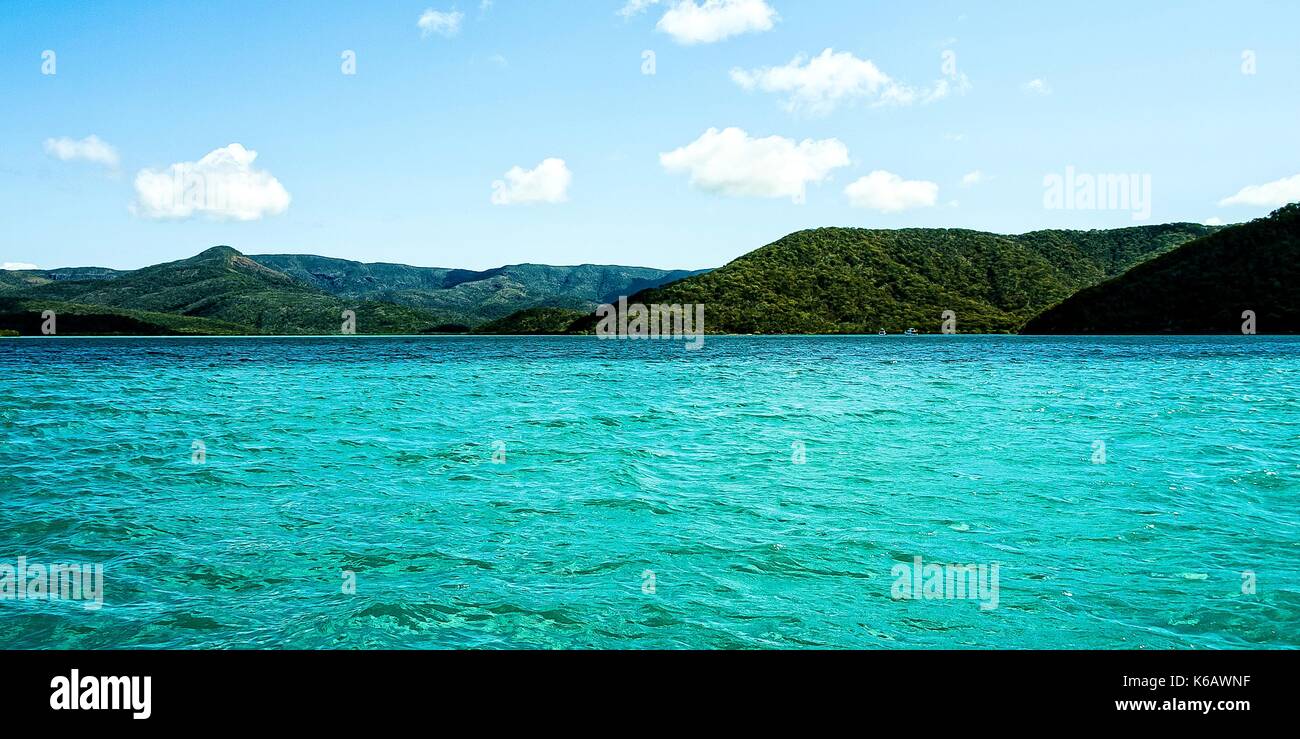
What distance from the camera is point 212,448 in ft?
69.4

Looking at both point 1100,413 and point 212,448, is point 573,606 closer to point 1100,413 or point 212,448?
point 212,448

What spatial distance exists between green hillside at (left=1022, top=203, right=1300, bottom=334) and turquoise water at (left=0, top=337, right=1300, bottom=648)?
115m

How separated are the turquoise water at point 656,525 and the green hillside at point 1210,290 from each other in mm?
114658

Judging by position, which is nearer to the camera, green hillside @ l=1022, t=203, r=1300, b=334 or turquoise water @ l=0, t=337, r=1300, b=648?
turquoise water @ l=0, t=337, r=1300, b=648

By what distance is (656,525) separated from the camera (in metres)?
12.8

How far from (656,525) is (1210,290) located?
148 m

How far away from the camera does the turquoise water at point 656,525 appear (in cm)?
843

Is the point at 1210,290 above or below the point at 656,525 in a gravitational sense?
above

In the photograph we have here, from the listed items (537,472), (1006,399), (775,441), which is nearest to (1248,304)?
(1006,399)

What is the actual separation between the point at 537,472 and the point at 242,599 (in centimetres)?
899

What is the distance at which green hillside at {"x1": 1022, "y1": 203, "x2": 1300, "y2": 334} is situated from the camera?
392 feet

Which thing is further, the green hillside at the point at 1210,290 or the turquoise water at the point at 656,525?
the green hillside at the point at 1210,290

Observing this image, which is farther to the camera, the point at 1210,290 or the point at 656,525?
the point at 1210,290

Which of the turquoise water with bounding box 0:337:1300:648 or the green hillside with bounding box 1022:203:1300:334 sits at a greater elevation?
the green hillside with bounding box 1022:203:1300:334
